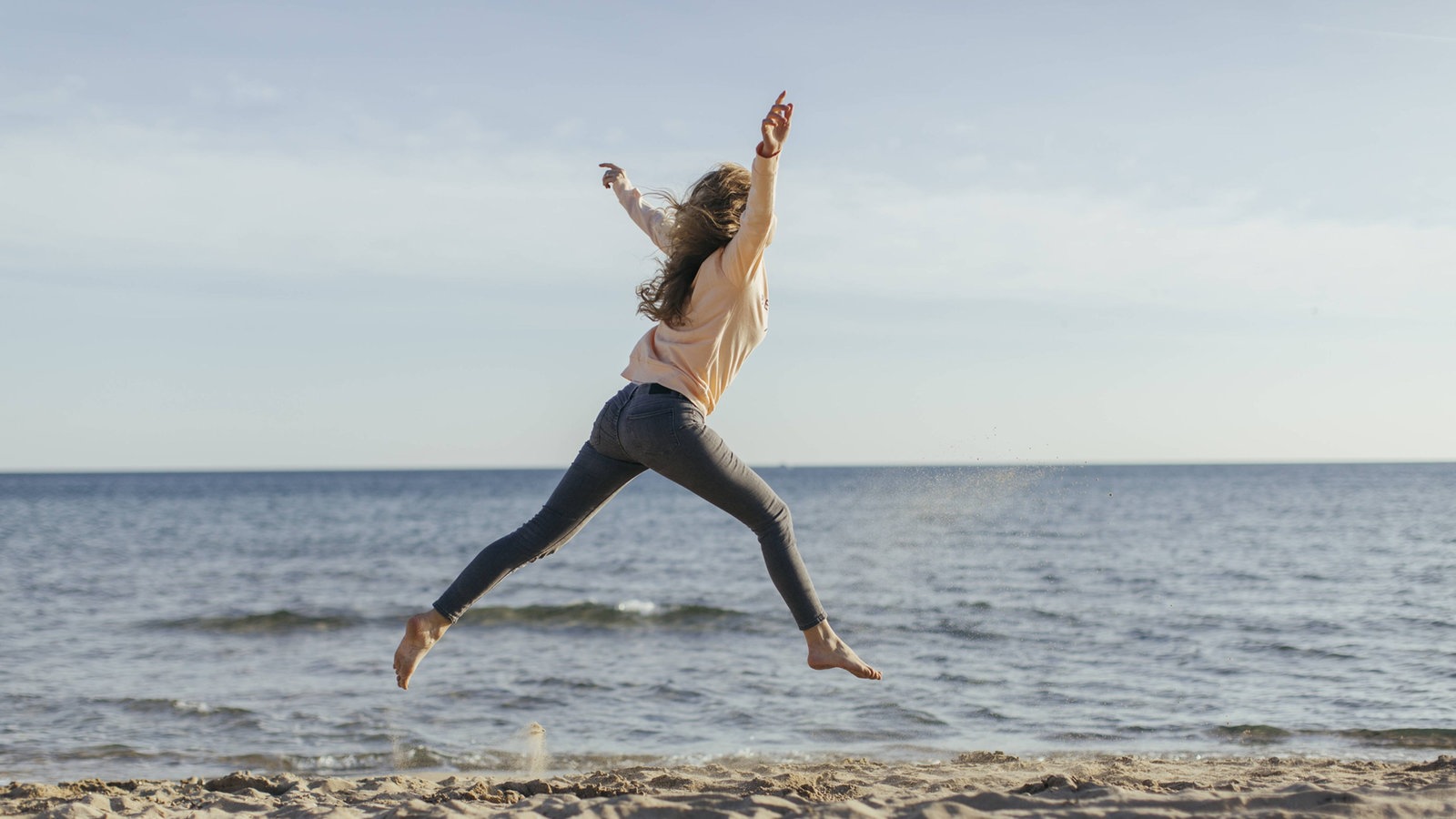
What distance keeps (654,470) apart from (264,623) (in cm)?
1073

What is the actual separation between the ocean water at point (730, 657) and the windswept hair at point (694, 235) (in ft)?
10.5

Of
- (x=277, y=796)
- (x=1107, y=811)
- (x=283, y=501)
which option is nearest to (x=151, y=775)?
(x=277, y=796)

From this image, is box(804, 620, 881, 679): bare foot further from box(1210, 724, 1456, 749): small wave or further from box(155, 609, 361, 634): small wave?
box(155, 609, 361, 634): small wave

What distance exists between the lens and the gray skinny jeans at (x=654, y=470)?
354 cm

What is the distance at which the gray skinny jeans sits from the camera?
3.54m

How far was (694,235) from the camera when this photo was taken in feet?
11.9

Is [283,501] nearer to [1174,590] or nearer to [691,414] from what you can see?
[1174,590]

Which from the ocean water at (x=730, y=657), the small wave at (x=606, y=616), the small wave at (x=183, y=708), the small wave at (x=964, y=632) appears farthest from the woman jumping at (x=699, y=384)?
the small wave at (x=606, y=616)

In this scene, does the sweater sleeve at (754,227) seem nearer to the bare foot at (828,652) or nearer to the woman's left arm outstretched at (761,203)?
the woman's left arm outstretched at (761,203)

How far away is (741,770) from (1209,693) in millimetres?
4162

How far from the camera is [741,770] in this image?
6.07m

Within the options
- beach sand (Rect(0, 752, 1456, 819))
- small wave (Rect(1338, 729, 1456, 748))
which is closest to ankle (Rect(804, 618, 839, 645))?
beach sand (Rect(0, 752, 1456, 819))

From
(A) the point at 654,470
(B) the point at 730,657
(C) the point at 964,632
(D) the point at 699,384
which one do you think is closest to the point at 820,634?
(A) the point at 654,470

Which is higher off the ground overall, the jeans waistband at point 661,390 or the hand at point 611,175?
the hand at point 611,175
